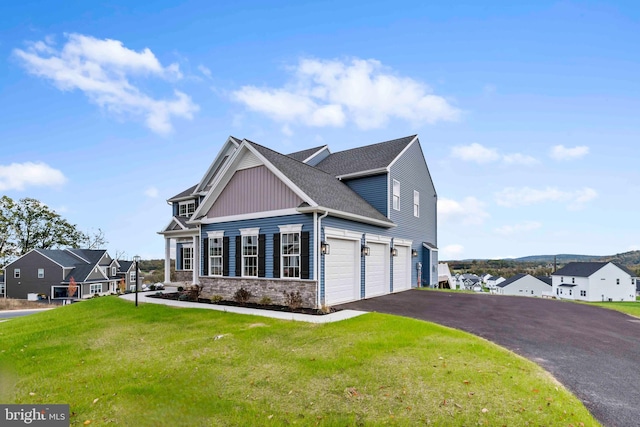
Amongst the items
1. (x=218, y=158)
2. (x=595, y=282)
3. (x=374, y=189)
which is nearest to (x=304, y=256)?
(x=374, y=189)

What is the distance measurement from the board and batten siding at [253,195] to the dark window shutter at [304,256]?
1.31m

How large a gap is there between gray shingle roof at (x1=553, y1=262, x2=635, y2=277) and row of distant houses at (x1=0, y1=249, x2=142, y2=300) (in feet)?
205

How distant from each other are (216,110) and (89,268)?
131 ft

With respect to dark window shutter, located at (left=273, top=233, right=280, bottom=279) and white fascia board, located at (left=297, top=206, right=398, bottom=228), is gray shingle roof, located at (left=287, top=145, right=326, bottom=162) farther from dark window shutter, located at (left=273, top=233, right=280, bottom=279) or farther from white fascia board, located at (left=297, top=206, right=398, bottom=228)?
dark window shutter, located at (left=273, top=233, right=280, bottom=279)

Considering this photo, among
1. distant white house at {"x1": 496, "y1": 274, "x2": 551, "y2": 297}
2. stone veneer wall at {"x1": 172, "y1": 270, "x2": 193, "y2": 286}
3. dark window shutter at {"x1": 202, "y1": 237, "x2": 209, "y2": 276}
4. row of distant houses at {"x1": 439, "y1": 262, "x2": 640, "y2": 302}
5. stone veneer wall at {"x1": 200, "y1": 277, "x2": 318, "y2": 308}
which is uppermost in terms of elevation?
dark window shutter at {"x1": 202, "y1": 237, "x2": 209, "y2": 276}

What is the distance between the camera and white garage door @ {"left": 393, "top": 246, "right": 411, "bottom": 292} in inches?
662

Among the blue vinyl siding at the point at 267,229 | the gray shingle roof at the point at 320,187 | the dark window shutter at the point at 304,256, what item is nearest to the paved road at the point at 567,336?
the dark window shutter at the point at 304,256

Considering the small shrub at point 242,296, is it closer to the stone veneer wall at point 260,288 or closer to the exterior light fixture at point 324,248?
the stone veneer wall at point 260,288

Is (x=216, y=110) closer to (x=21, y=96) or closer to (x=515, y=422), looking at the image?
(x=21, y=96)

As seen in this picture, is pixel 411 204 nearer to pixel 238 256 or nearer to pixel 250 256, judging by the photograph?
pixel 250 256

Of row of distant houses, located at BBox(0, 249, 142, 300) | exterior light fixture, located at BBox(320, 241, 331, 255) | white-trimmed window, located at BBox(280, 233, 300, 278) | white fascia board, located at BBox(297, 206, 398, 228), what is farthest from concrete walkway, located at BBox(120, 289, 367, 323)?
row of distant houses, located at BBox(0, 249, 142, 300)

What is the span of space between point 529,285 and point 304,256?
60.7 meters

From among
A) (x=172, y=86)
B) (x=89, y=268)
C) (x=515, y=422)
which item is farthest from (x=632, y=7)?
(x=89, y=268)

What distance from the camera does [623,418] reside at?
13.5 feet
